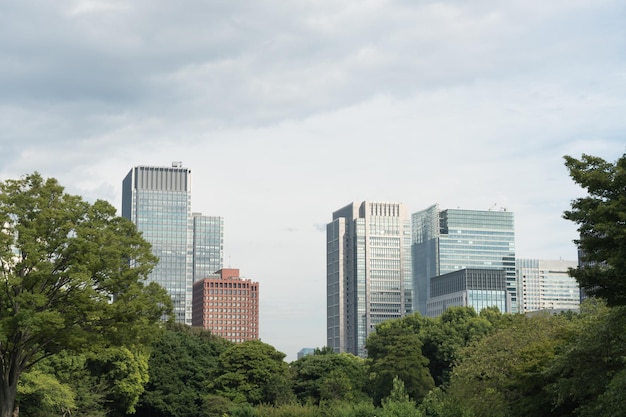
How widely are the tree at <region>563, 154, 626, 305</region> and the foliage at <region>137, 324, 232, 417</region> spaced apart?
50945 millimetres

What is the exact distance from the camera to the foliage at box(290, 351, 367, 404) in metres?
73.2

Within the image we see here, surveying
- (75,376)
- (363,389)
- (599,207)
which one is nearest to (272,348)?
(363,389)

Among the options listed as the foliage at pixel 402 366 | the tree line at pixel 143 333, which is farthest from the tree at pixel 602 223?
the foliage at pixel 402 366

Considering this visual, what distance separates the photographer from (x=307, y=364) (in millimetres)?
77625

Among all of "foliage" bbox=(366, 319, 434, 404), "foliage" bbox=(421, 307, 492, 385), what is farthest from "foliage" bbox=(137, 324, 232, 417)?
"foliage" bbox=(421, 307, 492, 385)

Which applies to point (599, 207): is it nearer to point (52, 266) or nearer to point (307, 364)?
point (52, 266)

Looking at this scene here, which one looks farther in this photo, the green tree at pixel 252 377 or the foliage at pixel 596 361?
the green tree at pixel 252 377

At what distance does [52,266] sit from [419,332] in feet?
151

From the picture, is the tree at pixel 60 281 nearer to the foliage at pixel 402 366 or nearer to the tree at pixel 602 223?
the tree at pixel 602 223

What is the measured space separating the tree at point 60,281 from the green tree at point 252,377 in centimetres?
3478

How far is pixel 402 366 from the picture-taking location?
65750 mm

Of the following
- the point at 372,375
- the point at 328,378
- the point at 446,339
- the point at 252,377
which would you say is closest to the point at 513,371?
the point at 372,375

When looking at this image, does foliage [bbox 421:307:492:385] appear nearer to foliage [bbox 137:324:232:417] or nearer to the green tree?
the green tree

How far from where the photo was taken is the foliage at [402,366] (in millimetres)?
65625
